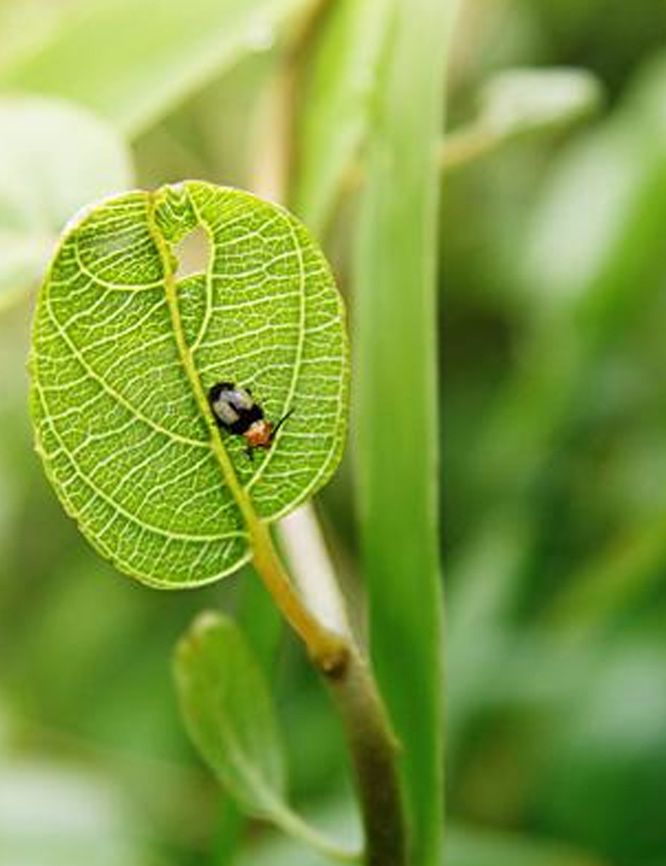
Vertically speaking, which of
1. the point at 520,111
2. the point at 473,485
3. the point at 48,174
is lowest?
the point at 473,485

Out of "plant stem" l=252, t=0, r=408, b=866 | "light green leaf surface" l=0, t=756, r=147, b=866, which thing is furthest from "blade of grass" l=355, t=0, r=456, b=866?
"light green leaf surface" l=0, t=756, r=147, b=866

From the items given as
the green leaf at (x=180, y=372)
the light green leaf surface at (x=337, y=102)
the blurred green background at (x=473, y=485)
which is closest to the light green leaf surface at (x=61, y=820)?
the blurred green background at (x=473, y=485)

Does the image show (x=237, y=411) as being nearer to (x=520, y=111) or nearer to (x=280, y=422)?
(x=280, y=422)

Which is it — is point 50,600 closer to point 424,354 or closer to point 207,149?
point 207,149

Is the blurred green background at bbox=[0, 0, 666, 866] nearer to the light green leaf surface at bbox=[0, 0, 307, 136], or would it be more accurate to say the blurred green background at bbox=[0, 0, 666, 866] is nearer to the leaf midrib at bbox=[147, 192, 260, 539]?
the light green leaf surface at bbox=[0, 0, 307, 136]

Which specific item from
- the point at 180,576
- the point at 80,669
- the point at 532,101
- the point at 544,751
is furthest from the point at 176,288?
the point at 80,669

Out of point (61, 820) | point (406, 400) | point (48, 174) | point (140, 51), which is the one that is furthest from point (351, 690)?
point (61, 820)
